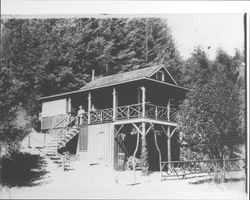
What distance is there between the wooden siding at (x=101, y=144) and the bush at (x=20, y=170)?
2.58 metres

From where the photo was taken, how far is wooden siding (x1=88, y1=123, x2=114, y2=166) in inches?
623

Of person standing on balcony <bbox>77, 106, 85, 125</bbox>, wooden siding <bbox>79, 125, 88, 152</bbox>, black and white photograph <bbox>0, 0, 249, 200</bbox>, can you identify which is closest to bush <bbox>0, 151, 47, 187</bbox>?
black and white photograph <bbox>0, 0, 249, 200</bbox>

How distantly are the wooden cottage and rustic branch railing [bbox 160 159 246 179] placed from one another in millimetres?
967

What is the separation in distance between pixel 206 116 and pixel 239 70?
6.25 ft

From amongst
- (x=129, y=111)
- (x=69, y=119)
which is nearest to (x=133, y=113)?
(x=129, y=111)

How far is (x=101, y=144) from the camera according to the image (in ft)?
53.7

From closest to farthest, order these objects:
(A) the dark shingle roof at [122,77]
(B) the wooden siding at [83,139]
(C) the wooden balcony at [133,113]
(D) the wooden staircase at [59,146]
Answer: (D) the wooden staircase at [59,146] → (A) the dark shingle roof at [122,77] → (C) the wooden balcony at [133,113] → (B) the wooden siding at [83,139]

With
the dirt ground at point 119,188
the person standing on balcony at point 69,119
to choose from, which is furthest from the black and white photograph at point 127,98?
the person standing on balcony at point 69,119

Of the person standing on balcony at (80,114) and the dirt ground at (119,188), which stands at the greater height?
the person standing on balcony at (80,114)

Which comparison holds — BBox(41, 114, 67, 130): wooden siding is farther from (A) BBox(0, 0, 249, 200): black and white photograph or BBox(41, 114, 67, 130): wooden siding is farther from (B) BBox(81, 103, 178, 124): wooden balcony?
(B) BBox(81, 103, 178, 124): wooden balcony

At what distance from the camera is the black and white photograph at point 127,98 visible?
41.7 feet

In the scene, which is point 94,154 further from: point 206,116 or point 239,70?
point 239,70

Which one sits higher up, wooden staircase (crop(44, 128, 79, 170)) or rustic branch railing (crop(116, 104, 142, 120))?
rustic branch railing (crop(116, 104, 142, 120))

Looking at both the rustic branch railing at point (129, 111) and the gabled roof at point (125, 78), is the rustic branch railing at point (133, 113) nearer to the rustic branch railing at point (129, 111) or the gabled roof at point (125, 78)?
the rustic branch railing at point (129, 111)
